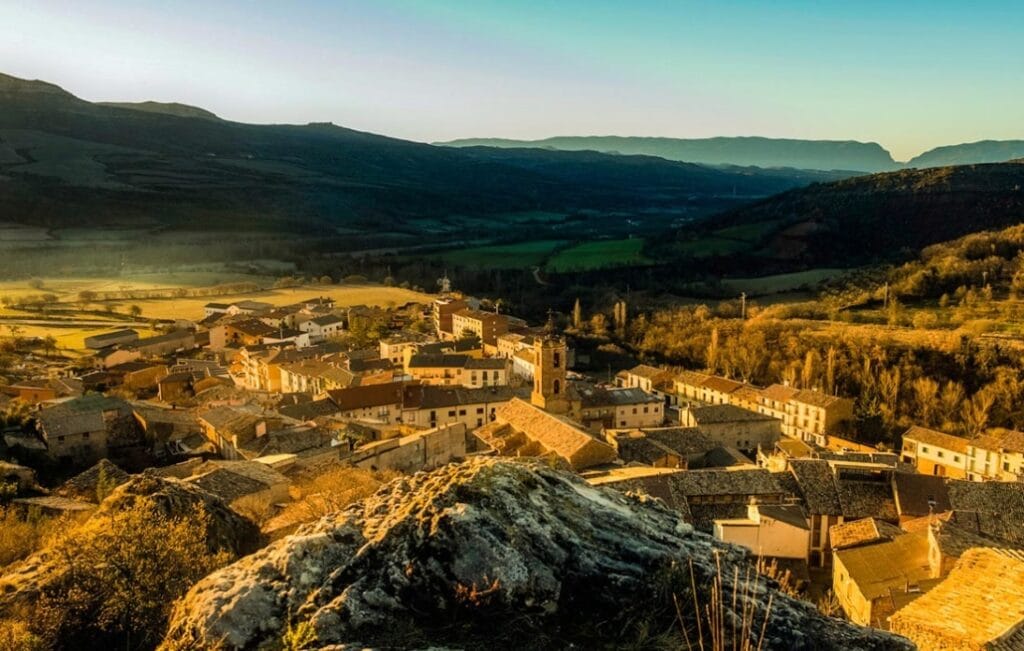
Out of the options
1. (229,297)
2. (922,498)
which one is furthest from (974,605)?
(229,297)

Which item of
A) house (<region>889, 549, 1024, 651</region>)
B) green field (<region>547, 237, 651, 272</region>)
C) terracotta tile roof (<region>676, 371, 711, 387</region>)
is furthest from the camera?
green field (<region>547, 237, 651, 272</region>)

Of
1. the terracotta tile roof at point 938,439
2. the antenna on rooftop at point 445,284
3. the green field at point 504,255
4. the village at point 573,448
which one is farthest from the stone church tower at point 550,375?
the green field at point 504,255

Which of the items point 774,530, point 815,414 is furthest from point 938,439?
point 774,530

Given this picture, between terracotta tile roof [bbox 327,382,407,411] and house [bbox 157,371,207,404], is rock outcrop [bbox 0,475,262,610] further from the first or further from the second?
house [bbox 157,371,207,404]

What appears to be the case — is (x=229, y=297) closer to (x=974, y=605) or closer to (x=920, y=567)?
(x=920, y=567)

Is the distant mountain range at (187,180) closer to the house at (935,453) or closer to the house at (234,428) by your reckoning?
the house at (234,428)

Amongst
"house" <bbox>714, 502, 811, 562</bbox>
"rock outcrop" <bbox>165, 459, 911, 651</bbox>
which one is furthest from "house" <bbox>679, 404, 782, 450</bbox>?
"rock outcrop" <bbox>165, 459, 911, 651</bbox>
